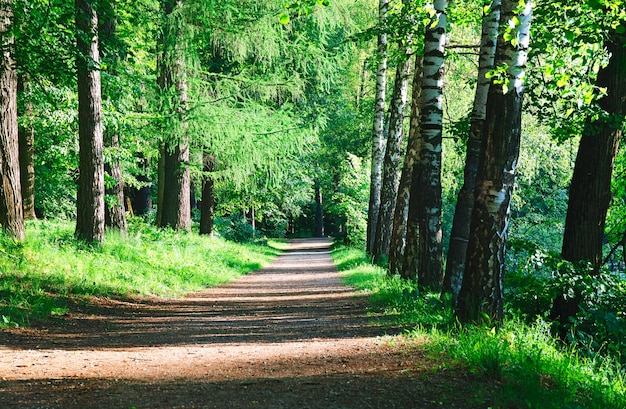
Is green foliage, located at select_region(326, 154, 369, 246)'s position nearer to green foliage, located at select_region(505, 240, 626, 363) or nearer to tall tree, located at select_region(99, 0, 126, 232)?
tall tree, located at select_region(99, 0, 126, 232)

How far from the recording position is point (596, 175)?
8.88 m

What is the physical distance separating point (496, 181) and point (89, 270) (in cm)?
772

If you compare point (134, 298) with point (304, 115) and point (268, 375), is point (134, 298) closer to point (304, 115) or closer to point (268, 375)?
point (268, 375)

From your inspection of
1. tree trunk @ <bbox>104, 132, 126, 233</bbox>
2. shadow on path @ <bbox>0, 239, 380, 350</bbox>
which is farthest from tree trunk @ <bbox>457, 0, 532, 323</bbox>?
tree trunk @ <bbox>104, 132, 126, 233</bbox>

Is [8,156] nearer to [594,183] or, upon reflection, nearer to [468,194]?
[468,194]

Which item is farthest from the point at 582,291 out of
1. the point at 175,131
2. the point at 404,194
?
the point at 175,131

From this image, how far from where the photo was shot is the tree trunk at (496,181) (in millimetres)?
6609

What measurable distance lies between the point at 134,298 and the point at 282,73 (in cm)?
1025

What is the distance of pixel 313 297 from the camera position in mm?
12953

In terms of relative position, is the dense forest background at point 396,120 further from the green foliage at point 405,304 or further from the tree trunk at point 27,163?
the green foliage at point 405,304

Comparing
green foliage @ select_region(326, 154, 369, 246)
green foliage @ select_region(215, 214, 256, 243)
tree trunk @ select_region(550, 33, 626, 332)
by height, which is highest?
tree trunk @ select_region(550, 33, 626, 332)

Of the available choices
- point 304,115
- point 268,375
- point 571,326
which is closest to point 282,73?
point 304,115

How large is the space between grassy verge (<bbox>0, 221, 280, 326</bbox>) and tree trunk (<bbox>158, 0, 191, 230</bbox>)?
2.49 meters

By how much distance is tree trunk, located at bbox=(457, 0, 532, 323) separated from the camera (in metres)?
6.61
